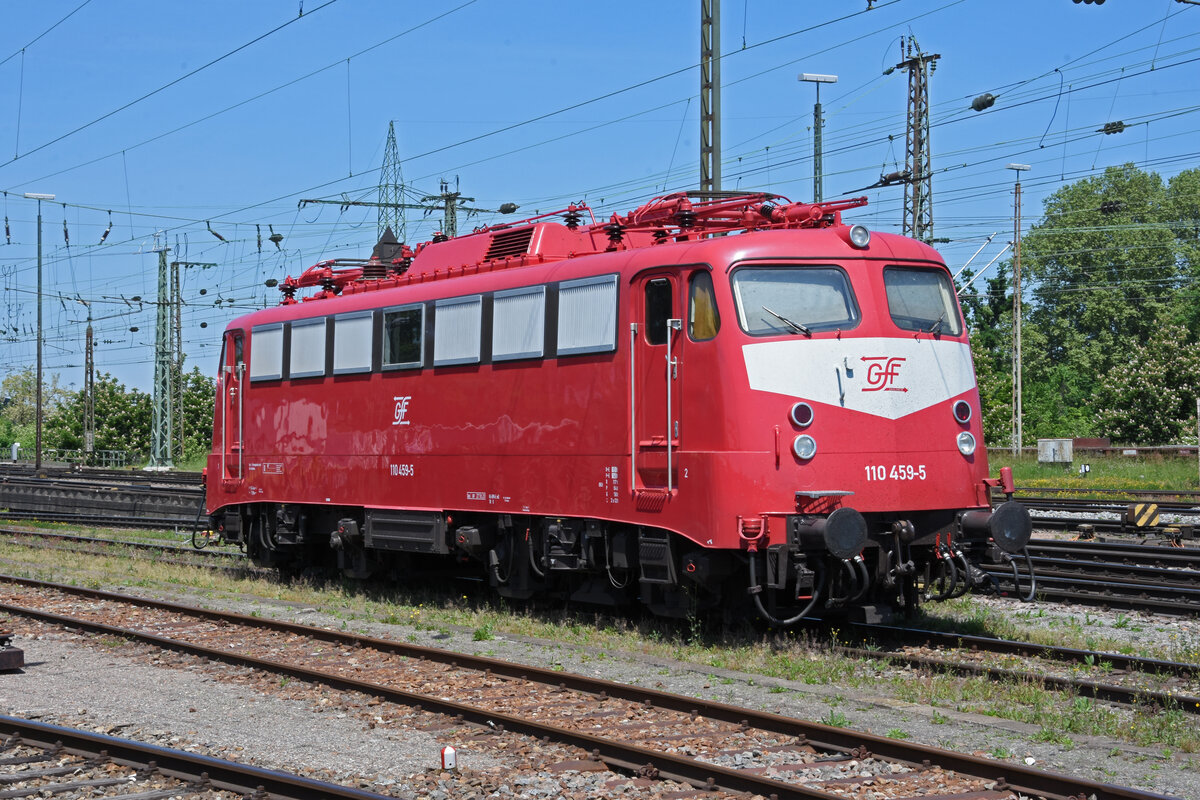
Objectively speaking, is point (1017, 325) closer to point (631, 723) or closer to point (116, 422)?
A: point (631, 723)

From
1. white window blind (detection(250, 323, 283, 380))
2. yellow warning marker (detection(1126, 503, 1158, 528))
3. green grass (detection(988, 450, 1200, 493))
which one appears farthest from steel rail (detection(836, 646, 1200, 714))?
green grass (detection(988, 450, 1200, 493))

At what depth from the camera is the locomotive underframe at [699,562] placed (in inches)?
459

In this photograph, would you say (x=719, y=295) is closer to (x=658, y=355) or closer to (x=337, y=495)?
(x=658, y=355)

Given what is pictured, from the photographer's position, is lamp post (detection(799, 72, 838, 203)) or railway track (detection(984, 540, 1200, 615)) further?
lamp post (detection(799, 72, 838, 203))

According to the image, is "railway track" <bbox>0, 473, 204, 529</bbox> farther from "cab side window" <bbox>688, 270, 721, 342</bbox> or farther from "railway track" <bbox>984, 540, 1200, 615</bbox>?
"cab side window" <bbox>688, 270, 721, 342</bbox>

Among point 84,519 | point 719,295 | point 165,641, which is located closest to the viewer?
point 719,295

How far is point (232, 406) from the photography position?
19375 millimetres

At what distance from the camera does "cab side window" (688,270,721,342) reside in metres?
11.9

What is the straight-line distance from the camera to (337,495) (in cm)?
1695

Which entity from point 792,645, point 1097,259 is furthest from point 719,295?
point 1097,259

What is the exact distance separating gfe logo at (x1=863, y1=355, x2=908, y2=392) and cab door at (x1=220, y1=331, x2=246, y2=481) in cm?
1030

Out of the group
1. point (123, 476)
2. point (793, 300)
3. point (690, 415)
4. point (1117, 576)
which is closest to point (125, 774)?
point (690, 415)

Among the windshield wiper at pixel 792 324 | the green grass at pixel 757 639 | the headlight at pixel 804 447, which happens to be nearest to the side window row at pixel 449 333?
the windshield wiper at pixel 792 324

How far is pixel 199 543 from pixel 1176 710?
1963 cm
